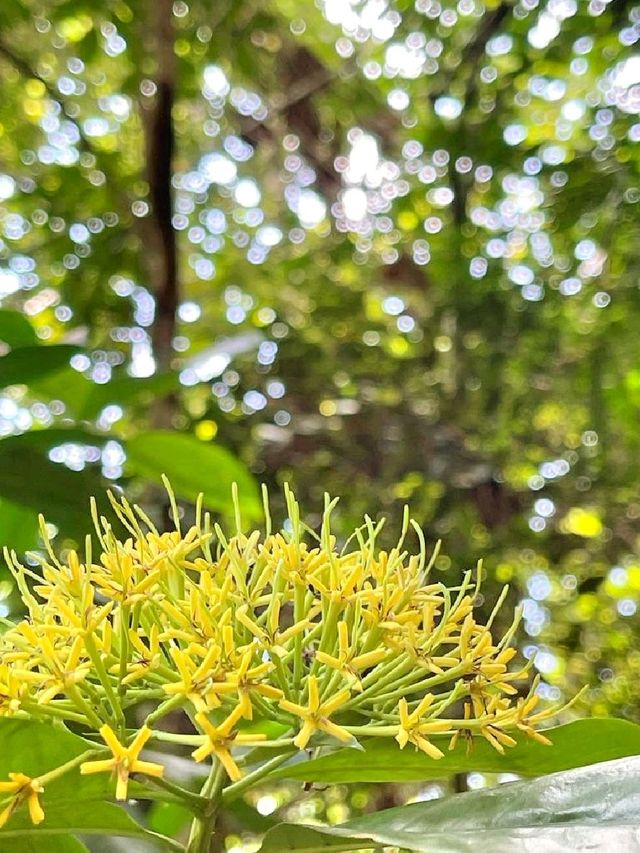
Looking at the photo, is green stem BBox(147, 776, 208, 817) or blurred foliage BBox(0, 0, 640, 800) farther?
blurred foliage BBox(0, 0, 640, 800)

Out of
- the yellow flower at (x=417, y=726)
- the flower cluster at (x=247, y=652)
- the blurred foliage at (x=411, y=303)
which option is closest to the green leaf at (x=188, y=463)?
the blurred foliage at (x=411, y=303)

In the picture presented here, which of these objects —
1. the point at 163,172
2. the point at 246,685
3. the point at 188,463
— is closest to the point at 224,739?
the point at 246,685

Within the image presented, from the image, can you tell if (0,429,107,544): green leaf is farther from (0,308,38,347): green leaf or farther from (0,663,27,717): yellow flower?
(0,663,27,717): yellow flower

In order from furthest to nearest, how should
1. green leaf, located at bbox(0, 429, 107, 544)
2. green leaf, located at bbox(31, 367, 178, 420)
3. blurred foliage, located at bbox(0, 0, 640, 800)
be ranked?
blurred foliage, located at bbox(0, 0, 640, 800) → green leaf, located at bbox(31, 367, 178, 420) → green leaf, located at bbox(0, 429, 107, 544)

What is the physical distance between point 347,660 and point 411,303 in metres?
1.29

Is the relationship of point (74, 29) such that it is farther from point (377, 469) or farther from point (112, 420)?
point (377, 469)

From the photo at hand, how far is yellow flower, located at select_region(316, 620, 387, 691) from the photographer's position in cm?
34

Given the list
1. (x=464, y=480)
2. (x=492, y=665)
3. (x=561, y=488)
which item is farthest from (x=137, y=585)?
(x=561, y=488)

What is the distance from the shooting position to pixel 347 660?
1.15ft

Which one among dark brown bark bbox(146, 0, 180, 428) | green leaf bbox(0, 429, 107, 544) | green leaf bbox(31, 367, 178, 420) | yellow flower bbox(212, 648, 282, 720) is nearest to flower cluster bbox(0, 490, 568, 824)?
yellow flower bbox(212, 648, 282, 720)

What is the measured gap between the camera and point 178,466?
2.58 feet

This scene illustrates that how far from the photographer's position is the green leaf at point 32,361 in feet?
2.05

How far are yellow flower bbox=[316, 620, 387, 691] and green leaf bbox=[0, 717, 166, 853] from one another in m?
0.10

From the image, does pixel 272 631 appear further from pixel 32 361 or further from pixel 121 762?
pixel 32 361
